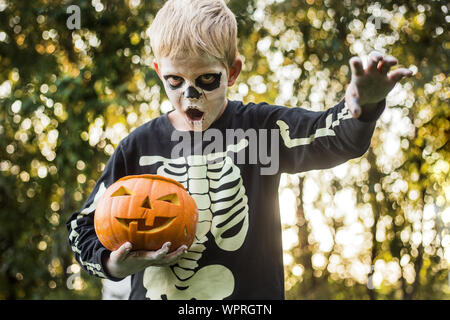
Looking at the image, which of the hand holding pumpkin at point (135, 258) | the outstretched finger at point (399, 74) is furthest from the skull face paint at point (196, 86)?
the outstretched finger at point (399, 74)

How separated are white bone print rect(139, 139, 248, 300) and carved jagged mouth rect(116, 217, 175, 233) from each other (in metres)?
0.10

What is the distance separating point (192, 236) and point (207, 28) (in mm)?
488

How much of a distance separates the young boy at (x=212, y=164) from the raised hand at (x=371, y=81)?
13cm

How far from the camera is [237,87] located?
2.77 m

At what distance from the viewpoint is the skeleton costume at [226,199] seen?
1.11m

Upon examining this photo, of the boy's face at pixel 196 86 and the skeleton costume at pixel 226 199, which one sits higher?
the boy's face at pixel 196 86

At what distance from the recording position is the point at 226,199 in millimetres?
1155

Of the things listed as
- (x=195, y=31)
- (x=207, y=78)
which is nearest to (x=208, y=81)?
(x=207, y=78)

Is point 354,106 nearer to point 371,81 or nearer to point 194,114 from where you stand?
point 371,81

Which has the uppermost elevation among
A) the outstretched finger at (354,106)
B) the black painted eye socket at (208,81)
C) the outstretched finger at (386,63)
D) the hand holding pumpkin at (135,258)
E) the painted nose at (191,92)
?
the black painted eye socket at (208,81)

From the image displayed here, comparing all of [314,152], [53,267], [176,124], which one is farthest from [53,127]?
[314,152]

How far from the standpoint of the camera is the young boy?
1099 millimetres

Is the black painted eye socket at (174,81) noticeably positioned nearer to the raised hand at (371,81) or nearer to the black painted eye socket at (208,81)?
the black painted eye socket at (208,81)

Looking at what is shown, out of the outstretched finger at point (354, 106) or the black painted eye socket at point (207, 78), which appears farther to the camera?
the black painted eye socket at point (207, 78)
